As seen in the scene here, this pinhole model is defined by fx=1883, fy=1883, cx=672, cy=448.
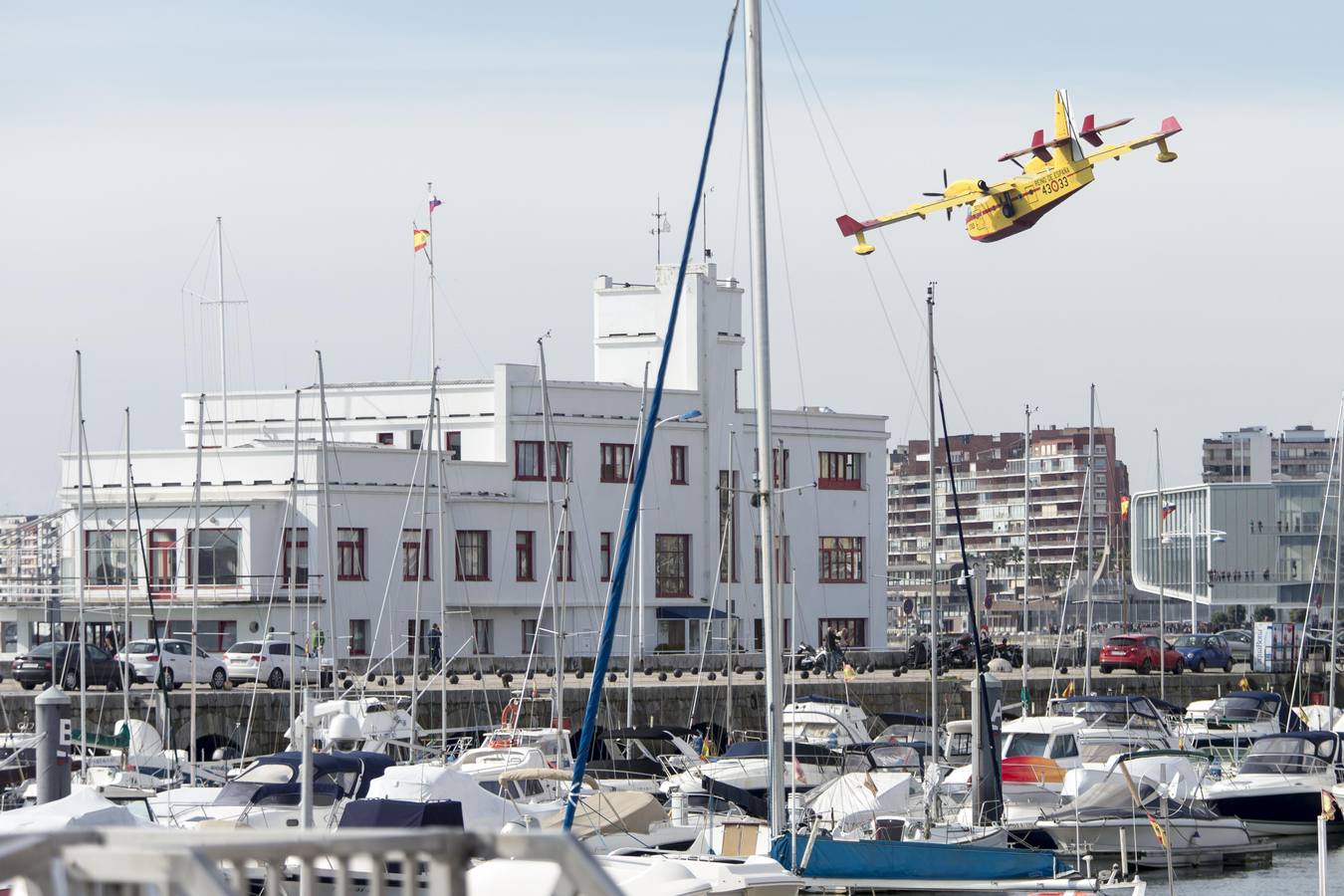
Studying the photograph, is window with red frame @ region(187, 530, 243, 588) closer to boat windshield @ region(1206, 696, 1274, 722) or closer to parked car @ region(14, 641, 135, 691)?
parked car @ region(14, 641, 135, 691)

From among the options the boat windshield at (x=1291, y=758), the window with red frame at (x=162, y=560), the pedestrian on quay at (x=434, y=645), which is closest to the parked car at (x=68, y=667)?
the pedestrian on quay at (x=434, y=645)

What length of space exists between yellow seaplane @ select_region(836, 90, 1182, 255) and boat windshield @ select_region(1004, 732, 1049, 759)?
10.7 metres

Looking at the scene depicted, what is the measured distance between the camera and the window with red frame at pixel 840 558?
3007 inches

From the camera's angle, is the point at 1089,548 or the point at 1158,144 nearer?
the point at 1158,144

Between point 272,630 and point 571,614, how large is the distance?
38.7 feet

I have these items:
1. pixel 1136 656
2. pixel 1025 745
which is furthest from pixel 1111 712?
pixel 1136 656

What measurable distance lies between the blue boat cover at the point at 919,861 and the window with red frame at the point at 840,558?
4946cm

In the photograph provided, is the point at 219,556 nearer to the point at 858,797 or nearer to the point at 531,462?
the point at 531,462

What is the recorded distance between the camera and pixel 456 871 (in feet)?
16.1

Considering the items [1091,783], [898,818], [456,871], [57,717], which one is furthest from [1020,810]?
[456,871]

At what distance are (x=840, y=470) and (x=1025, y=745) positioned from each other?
127ft

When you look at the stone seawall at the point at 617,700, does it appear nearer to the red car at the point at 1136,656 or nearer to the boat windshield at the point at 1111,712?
the red car at the point at 1136,656

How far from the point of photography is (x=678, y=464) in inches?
2899

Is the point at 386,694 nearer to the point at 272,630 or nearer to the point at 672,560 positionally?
the point at 272,630
